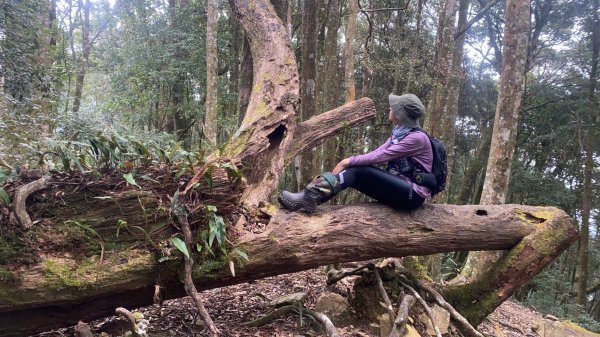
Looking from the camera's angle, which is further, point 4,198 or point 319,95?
point 319,95

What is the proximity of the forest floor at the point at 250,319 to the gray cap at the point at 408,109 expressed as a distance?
2.31 m

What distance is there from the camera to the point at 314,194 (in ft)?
14.0

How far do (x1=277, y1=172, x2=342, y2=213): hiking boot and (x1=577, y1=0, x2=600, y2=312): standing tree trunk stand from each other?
14.0 metres

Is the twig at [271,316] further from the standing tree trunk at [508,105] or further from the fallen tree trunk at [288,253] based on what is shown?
the standing tree trunk at [508,105]

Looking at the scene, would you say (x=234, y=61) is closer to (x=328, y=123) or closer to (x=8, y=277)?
(x=328, y=123)

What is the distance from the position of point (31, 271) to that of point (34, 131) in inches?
212

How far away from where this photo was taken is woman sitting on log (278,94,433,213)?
14.0 ft

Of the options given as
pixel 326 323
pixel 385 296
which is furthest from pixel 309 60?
pixel 326 323

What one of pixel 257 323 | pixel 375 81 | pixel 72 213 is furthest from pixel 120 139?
pixel 375 81

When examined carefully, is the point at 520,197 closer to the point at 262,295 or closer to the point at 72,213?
the point at 262,295

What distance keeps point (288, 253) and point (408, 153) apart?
1.66m

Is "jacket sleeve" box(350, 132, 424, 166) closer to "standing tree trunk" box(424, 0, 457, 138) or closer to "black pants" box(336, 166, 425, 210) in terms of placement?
"black pants" box(336, 166, 425, 210)

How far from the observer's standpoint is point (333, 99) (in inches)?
419

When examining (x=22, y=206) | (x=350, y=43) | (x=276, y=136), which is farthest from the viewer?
(x=350, y=43)
